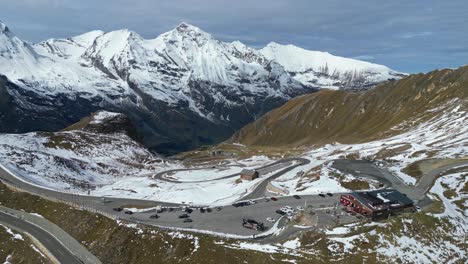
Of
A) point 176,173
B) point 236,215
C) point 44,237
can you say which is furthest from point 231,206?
point 176,173

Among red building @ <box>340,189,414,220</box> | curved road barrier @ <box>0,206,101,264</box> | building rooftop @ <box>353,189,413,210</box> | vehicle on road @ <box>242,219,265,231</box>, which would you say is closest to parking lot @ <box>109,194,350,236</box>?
vehicle on road @ <box>242,219,265,231</box>

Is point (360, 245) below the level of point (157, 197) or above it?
above

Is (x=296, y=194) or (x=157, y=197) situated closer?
(x=296, y=194)

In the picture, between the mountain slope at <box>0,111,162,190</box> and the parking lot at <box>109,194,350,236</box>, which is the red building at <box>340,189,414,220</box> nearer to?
the parking lot at <box>109,194,350,236</box>

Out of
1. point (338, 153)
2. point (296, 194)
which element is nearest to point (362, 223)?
point (296, 194)

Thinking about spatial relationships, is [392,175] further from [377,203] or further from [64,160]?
[64,160]

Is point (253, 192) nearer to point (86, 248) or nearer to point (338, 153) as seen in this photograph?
point (86, 248)

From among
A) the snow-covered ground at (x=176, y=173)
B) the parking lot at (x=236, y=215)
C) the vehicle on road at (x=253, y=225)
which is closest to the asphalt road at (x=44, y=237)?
the parking lot at (x=236, y=215)
